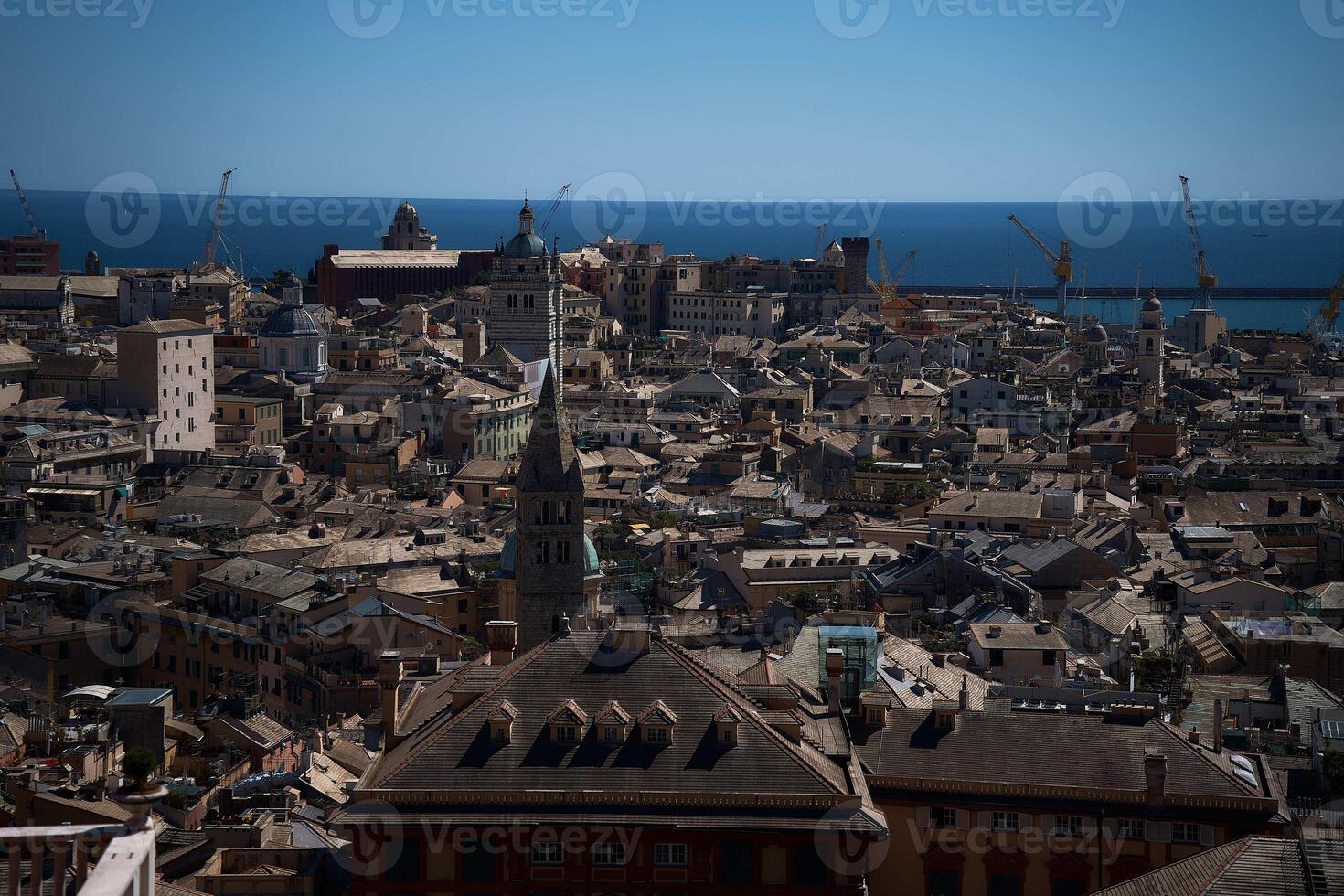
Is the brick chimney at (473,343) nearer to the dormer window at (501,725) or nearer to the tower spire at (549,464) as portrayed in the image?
the tower spire at (549,464)

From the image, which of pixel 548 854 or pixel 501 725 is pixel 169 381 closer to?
pixel 501 725

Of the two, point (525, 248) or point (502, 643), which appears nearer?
point (502, 643)

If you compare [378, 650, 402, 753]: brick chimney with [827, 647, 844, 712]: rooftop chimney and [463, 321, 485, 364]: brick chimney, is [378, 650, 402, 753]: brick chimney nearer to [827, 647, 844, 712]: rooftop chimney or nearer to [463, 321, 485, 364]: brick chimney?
Answer: [827, 647, 844, 712]: rooftop chimney

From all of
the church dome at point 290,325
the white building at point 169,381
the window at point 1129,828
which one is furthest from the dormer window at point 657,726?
the church dome at point 290,325

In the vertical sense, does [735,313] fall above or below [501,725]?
above

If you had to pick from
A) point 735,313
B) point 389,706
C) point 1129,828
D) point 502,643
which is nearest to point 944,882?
point 1129,828

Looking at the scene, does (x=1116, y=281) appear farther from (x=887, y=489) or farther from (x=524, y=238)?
(x=887, y=489)

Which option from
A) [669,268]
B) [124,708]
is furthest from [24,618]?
[669,268]
